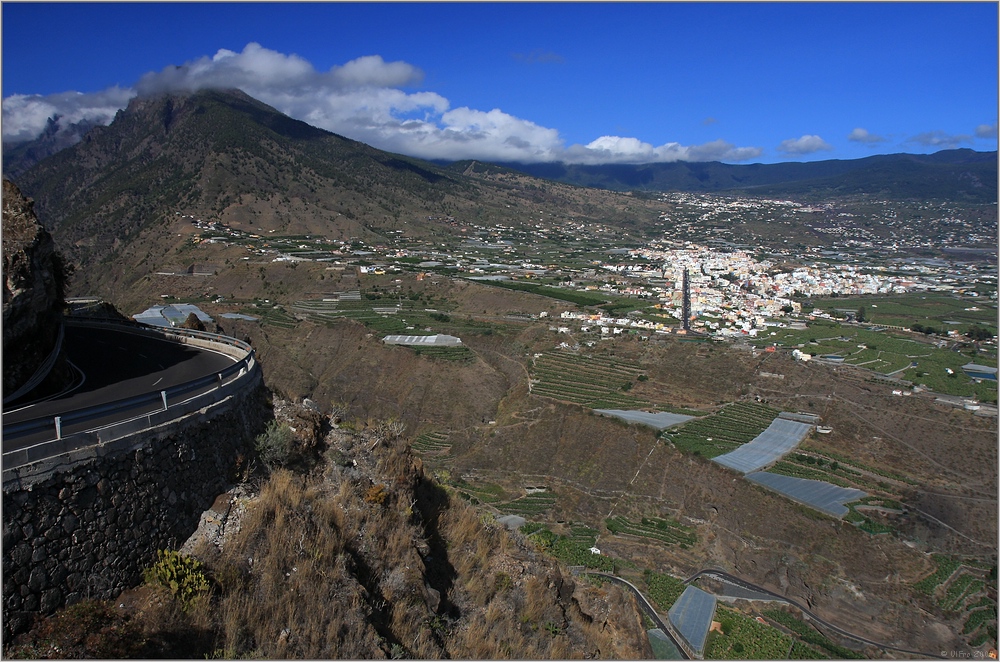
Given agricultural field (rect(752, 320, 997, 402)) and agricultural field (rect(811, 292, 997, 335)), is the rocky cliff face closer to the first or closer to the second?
agricultural field (rect(752, 320, 997, 402))

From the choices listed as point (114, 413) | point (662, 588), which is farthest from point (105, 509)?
point (662, 588)

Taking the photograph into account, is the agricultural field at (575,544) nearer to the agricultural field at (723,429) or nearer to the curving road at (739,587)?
the curving road at (739,587)

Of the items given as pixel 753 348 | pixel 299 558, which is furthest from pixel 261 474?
pixel 753 348

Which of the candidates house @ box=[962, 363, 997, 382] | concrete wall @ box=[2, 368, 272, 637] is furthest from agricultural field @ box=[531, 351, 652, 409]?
concrete wall @ box=[2, 368, 272, 637]

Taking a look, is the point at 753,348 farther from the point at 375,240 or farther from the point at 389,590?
the point at 375,240

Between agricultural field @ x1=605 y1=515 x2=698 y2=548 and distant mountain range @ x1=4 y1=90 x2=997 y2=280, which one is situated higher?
distant mountain range @ x1=4 y1=90 x2=997 y2=280

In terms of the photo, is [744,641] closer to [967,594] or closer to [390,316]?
[967,594]
